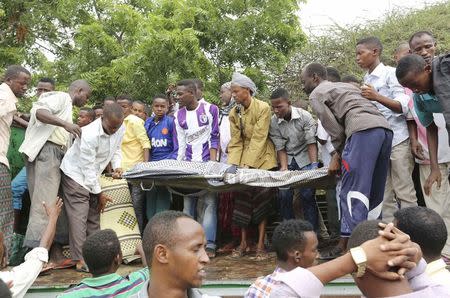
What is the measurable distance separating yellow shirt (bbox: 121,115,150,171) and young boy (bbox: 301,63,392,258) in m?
2.46

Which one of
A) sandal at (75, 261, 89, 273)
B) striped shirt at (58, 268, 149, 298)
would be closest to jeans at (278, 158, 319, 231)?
sandal at (75, 261, 89, 273)

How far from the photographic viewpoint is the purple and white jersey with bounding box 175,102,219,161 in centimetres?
662

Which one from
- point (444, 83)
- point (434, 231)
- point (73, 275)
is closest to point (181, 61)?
point (73, 275)

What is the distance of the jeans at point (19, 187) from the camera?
20.9 feet

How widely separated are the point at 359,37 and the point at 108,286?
9.64 metres

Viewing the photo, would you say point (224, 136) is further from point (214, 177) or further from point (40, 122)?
point (40, 122)

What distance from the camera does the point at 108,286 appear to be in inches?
130

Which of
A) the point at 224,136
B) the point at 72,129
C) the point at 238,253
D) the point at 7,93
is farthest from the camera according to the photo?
the point at 224,136

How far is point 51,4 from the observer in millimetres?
14852

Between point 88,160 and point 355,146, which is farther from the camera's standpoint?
point 88,160

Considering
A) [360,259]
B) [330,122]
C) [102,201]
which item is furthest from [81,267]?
[360,259]

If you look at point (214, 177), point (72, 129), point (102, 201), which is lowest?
point (102, 201)

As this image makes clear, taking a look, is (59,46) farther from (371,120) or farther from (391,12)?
(371,120)

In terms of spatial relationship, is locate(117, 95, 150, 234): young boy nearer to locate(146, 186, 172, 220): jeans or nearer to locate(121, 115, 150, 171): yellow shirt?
locate(121, 115, 150, 171): yellow shirt
